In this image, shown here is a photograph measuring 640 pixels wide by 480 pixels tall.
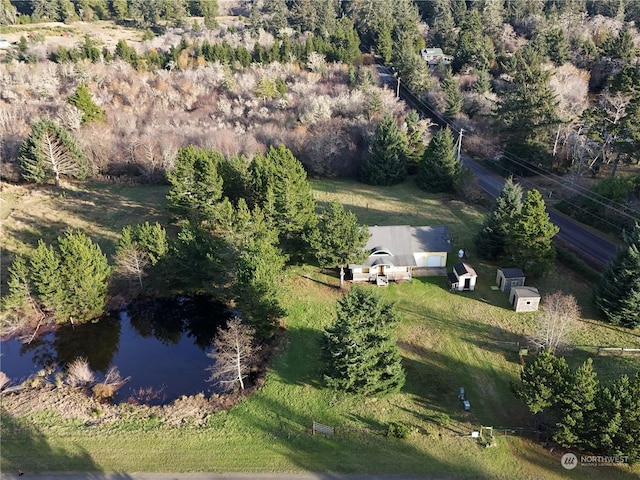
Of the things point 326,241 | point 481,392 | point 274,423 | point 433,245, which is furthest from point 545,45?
point 274,423

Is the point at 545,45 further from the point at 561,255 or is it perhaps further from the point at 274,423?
the point at 274,423

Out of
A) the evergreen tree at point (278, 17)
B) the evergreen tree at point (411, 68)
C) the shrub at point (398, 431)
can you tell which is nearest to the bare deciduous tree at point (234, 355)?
the shrub at point (398, 431)

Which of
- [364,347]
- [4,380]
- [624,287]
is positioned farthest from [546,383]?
[4,380]

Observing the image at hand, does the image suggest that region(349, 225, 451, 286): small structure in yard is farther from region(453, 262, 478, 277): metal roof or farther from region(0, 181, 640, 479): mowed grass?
region(0, 181, 640, 479): mowed grass

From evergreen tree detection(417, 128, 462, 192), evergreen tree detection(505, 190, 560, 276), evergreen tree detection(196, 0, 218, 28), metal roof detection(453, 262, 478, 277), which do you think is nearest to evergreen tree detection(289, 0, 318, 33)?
evergreen tree detection(196, 0, 218, 28)

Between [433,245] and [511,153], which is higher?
[511,153]

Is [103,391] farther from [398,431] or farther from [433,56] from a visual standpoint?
[433,56]
